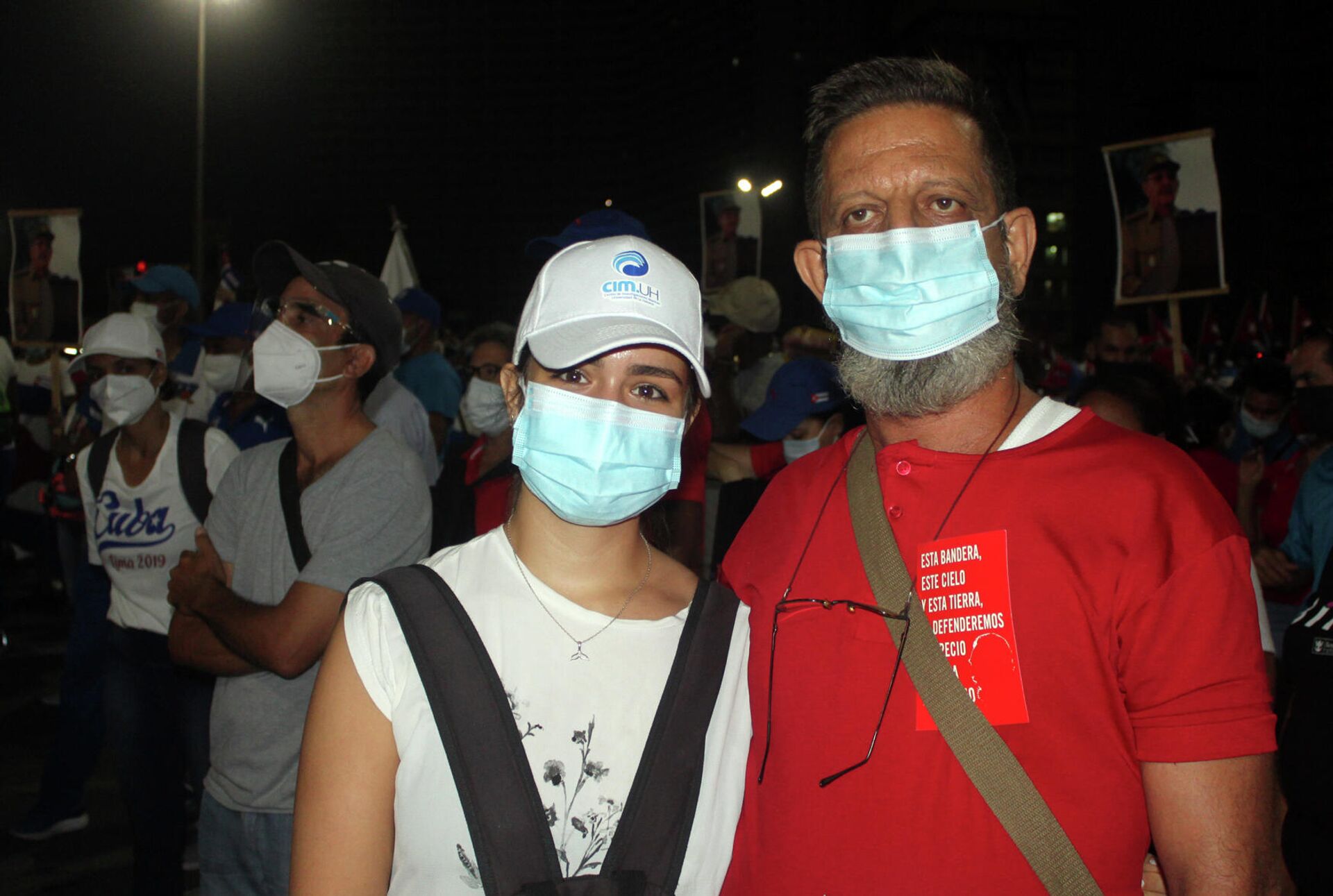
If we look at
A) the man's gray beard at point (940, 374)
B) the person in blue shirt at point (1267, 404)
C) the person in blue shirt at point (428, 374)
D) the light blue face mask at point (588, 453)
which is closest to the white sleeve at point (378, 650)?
the light blue face mask at point (588, 453)

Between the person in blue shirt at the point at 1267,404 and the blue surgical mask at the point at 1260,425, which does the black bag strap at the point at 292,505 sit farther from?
the blue surgical mask at the point at 1260,425

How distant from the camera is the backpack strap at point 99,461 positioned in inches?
170

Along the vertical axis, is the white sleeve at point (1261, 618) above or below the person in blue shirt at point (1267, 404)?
below

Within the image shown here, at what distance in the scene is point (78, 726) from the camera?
5.01 meters

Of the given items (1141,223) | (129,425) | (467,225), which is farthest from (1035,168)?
(129,425)

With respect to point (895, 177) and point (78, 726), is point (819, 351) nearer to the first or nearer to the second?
point (895, 177)

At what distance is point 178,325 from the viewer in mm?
7973

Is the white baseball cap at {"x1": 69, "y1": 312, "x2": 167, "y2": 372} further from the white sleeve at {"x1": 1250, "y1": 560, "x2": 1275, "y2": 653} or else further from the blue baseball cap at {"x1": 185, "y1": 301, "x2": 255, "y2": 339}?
the white sleeve at {"x1": 1250, "y1": 560, "x2": 1275, "y2": 653}

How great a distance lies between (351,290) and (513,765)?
7.24 ft

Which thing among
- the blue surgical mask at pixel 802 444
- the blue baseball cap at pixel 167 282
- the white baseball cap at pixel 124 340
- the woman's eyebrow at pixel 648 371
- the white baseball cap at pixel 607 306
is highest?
the blue baseball cap at pixel 167 282

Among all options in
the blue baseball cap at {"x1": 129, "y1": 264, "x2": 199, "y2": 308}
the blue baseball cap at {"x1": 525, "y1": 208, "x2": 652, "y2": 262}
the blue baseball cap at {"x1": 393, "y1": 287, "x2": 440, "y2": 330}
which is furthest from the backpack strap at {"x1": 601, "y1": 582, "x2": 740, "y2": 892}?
Result: the blue baseball cap at {"x1": 129, "y1": 264, "x2": 199, "y2": 308}

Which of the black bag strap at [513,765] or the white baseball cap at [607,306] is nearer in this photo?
the black bag strap at [513,765]

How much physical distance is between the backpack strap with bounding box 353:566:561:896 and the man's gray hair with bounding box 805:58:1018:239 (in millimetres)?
1157

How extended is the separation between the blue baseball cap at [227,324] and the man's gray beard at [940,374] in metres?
5.60
